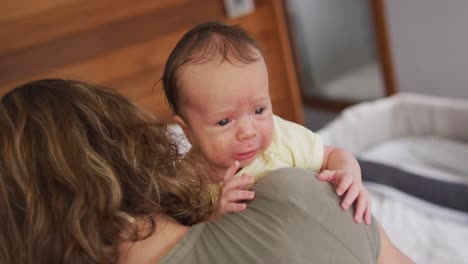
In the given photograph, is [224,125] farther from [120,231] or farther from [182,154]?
[120,231]

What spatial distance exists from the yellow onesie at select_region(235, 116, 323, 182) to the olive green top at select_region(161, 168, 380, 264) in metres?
0.19

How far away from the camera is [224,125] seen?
37.0 inches

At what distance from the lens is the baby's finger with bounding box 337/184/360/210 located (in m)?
0.83

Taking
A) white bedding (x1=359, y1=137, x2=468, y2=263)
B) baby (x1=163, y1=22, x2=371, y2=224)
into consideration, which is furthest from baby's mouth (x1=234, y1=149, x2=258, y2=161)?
white bedding (x1=359, y1=137, x2=468, y2=263)

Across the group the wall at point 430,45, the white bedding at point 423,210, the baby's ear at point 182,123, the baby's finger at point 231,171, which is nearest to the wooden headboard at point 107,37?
the white bedding at point 423,210

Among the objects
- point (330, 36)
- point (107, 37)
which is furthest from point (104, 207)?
point (330, 36)

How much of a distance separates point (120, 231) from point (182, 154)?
0.65 ft

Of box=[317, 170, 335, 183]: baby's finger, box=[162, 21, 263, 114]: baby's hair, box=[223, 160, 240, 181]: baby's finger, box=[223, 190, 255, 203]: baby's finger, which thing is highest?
box=[162, 21, 263, 114]: baby's hair

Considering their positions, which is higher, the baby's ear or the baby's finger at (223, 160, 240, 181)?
the baby's ear

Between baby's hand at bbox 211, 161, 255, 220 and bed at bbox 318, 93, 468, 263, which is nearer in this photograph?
baby's hand at bbox 211, 161, 255, 220

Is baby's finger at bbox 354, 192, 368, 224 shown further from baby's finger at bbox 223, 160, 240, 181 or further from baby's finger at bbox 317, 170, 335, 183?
baby's finger at bbox 223, 160, 240, 181

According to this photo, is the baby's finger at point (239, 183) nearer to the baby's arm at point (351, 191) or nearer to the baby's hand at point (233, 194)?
the baby's hand at point (233, 194)

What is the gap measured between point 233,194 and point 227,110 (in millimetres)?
153

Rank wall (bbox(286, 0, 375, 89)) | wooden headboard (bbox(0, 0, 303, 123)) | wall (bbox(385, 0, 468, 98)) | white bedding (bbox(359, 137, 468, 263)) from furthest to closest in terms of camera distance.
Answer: wall (bbox(286, 0, 375, 89))
wall (bbox(385, 0, 468, 98))
wooden headboard (bbox(0, 0, 303, 123))
white bedding (bbox(359, 137, 468, 263))
